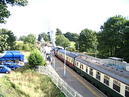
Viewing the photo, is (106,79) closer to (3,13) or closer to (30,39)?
(3,13)

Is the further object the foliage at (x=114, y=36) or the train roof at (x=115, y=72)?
the foliage at (x=114, y=36)

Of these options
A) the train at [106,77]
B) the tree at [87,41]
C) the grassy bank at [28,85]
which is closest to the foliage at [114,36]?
the tree at [87,41]

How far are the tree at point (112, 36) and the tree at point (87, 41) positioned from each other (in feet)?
51.4

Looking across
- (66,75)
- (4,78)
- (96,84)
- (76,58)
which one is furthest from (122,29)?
(4,78)

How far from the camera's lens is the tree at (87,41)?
68625 millimetres

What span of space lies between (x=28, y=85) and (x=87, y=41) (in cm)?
4514

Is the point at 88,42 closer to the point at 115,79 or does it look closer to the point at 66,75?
the point at 66,75

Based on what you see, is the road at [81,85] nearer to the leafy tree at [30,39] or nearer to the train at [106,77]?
the train at [106,77]

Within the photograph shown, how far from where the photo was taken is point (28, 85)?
85.7 ft

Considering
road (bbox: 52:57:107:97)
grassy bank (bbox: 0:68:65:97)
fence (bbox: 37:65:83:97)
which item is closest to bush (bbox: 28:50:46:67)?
fence (bbox: 37:65:83:97)

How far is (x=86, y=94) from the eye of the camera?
2280 cm

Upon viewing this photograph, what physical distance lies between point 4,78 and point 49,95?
8268 mm

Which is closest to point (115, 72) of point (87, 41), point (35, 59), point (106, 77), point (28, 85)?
point (106, 77)

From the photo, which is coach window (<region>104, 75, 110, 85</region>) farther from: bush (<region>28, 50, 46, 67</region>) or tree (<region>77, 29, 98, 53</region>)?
tree (<region>77, 29, 98, 53</region>)
